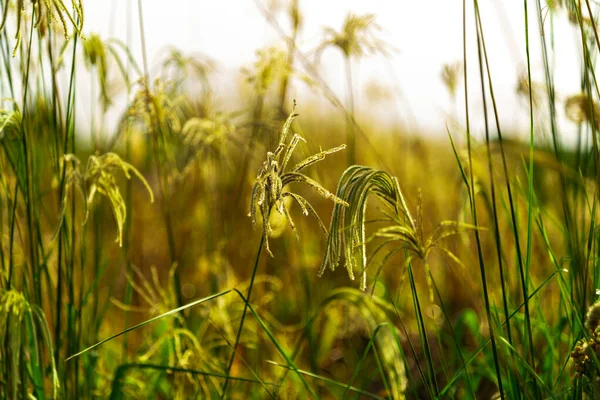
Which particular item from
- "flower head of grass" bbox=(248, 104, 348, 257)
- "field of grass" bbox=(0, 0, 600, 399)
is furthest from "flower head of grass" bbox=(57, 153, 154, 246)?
"flower head of grass" bbox=(248, 104, 348, 257)

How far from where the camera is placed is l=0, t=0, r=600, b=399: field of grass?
0.90 meters

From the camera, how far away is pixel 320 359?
84.3 inches

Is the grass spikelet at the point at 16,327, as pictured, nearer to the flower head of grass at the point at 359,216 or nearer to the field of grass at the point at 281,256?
the field of grass at the point at 281,256

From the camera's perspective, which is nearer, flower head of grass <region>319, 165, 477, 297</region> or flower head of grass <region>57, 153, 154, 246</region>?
flower head of grass <region>319, 165, 477, 297</region>

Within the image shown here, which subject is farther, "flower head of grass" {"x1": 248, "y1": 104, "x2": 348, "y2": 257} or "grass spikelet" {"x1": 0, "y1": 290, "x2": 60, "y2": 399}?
"grass spikelet" {"x1": 0, "y1": 290, "x2": 60, "y2": 399}

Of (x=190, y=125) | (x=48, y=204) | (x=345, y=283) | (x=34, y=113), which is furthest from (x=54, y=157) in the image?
(x=48, y=204)

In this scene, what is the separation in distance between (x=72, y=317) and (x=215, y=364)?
1.03ft

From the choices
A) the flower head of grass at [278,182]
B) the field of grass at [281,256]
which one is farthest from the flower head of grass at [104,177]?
the flower head of grass at [278,182]

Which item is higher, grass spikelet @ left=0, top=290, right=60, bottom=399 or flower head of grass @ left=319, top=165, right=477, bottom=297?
flower head of grass @ left=319, top=165, right=477, bottom=297

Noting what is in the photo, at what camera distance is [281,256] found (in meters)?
2.60

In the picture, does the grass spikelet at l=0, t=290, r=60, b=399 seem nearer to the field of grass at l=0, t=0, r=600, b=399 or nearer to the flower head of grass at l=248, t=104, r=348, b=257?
the field of grass at l=0, t=0, r=600, b=399

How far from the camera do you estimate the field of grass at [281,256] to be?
35.3 inches

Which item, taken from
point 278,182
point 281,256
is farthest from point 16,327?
point 281,256

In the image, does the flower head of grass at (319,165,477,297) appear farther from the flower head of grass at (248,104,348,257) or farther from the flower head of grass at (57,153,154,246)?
the flower head of grass at (57,153,154,246)
